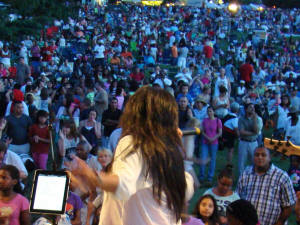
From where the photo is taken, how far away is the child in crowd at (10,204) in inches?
160

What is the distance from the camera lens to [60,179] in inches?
134

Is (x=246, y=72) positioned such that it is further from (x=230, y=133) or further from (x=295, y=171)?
(x=295, y=171)

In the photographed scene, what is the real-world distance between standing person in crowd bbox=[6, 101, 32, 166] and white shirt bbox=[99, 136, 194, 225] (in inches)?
229

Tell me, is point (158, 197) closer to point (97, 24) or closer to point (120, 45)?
point (120, 45)

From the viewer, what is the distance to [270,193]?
498cm

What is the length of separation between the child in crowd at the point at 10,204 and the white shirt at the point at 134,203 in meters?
2.13

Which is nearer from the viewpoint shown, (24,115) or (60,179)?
(60,179)

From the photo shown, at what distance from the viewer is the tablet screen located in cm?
324

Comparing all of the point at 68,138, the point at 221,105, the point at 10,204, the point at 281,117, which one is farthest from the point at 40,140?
the point at 281,117

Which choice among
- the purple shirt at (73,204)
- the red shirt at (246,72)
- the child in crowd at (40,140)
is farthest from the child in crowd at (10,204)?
the red shirt at (246,72)

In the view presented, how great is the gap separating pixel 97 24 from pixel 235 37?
7.78 metres

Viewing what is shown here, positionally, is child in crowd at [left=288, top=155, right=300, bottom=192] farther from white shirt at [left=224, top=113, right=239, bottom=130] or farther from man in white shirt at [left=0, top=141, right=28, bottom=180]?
man in white shirt at [left=0, top=141, right=28, bottom=180]

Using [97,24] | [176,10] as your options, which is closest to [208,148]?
[97,24]

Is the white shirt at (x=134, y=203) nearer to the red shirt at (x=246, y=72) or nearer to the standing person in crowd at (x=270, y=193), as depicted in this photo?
the standing person in crowd at (x=270, y=193)
